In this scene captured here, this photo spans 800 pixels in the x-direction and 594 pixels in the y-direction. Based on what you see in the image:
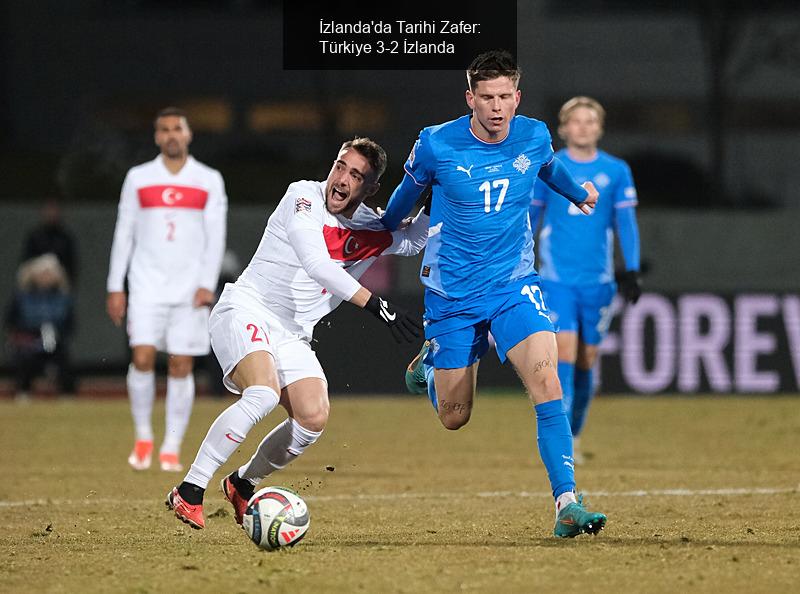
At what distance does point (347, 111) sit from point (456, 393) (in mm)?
19841

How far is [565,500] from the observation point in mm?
7141

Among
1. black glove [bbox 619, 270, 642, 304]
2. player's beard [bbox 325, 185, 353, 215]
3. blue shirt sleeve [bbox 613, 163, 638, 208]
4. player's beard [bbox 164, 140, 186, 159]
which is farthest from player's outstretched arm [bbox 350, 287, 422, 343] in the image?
player's beard [bbox 164, 140, 186, 159]

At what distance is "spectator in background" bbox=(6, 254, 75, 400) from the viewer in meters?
19.8

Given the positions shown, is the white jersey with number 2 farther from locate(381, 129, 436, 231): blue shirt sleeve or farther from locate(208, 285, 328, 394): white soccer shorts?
locate(381, 129, 436, 231): blue shirt sleeve

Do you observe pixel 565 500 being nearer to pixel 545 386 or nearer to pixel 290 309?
pixel 545 386

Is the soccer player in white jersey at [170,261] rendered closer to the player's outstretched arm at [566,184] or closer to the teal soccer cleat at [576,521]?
the player's outstretched arm at [566,184]

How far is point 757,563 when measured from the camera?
6430 millimetres

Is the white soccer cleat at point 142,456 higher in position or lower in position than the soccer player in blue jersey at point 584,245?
lower

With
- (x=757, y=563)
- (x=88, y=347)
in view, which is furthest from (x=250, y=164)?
(x=757, y=563)

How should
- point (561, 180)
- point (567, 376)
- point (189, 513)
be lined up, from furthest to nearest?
point (567, 376)
point (561, 180)
point (189, 513)

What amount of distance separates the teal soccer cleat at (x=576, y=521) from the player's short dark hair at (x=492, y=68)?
202cm

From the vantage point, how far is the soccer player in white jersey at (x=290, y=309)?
293 inches

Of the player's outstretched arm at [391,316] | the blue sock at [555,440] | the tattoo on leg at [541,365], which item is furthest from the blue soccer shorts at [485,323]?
the player's outstretched arm at [391,316]
